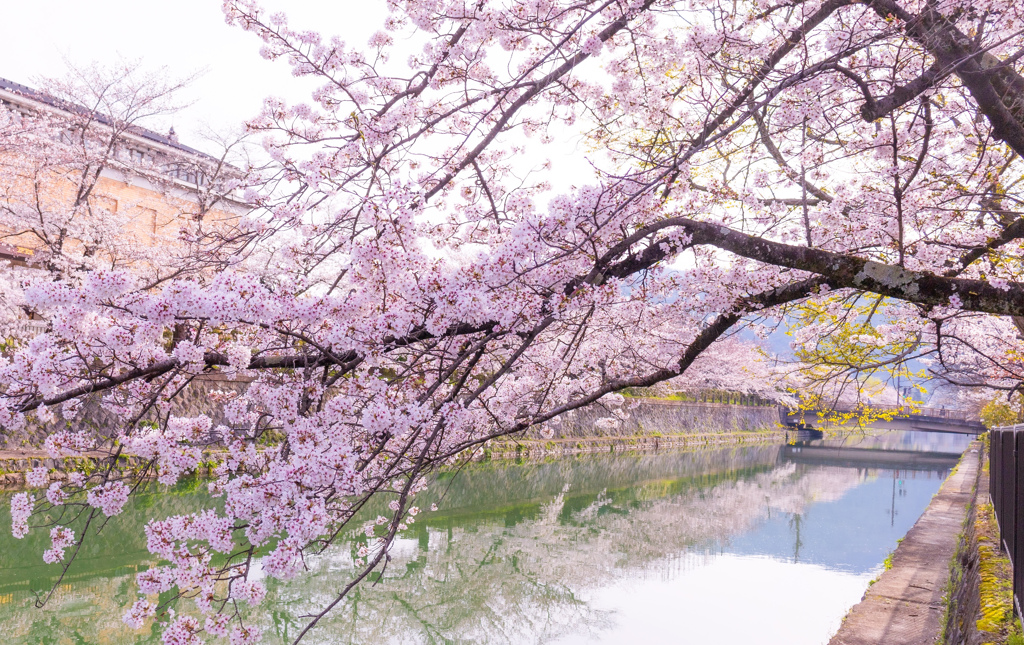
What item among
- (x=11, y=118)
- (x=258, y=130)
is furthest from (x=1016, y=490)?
(x=11, y=118)

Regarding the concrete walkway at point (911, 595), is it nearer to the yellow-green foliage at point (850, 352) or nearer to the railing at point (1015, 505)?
the railing at point (1015, 505)

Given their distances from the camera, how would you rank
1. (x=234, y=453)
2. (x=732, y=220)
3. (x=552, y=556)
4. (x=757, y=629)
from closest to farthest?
1. (x=234, y=453)
2. (x=732, y=220)
3. (x=757, y=629)
4. (x=552, y=556)

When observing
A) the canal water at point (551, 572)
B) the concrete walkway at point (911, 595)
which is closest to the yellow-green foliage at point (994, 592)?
the concrete walkway at point (911, 595)

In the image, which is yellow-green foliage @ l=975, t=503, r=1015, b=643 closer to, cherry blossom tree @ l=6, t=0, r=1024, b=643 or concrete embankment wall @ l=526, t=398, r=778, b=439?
cherry blossom tree @ l=6, t=0, r=1024, b=643

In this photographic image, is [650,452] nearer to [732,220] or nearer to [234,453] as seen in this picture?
[732,220]

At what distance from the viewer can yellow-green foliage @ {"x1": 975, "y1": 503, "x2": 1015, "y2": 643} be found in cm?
371

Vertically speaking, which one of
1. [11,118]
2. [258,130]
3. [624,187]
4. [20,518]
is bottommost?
[20,518]

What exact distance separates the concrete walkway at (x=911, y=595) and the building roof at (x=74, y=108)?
15.2 m

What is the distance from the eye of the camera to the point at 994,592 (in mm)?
4398

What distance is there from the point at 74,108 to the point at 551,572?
13605 millimetres

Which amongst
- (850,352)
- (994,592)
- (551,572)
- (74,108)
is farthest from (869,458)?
(74,108)

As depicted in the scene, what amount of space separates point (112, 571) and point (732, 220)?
747cm

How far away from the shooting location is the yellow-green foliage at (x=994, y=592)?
3714mm

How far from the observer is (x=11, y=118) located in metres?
14.5
